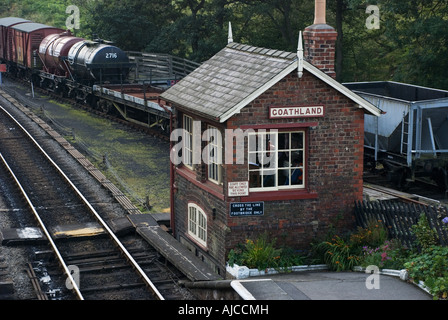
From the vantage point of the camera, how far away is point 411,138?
19.3 m

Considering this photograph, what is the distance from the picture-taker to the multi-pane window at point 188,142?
47.6 feet

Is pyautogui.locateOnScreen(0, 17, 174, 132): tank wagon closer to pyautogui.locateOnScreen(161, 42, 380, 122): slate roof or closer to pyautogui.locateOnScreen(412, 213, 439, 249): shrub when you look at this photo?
pyautogui.locateOnScreen(161, 42, 380, 122): slate roof

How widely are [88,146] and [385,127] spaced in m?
10.5

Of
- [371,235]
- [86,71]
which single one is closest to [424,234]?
[371,235]

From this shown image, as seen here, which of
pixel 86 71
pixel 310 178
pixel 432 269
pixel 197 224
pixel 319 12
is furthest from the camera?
pixel 86 71

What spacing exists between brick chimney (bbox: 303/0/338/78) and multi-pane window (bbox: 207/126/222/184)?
2.22 m

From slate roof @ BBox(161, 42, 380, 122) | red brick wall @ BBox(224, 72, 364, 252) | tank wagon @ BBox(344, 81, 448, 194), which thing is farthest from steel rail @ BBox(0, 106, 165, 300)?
tank wagon @ BBox(344, 81, 448, 194)

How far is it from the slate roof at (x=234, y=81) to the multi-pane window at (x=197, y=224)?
2057 mm

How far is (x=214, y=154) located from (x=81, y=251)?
3.79 m

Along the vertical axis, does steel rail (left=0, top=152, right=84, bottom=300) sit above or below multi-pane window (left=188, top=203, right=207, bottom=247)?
below

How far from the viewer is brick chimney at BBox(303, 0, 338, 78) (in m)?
13.4

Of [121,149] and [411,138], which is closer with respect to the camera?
[411,138]

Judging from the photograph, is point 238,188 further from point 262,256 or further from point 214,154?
point 262,256
